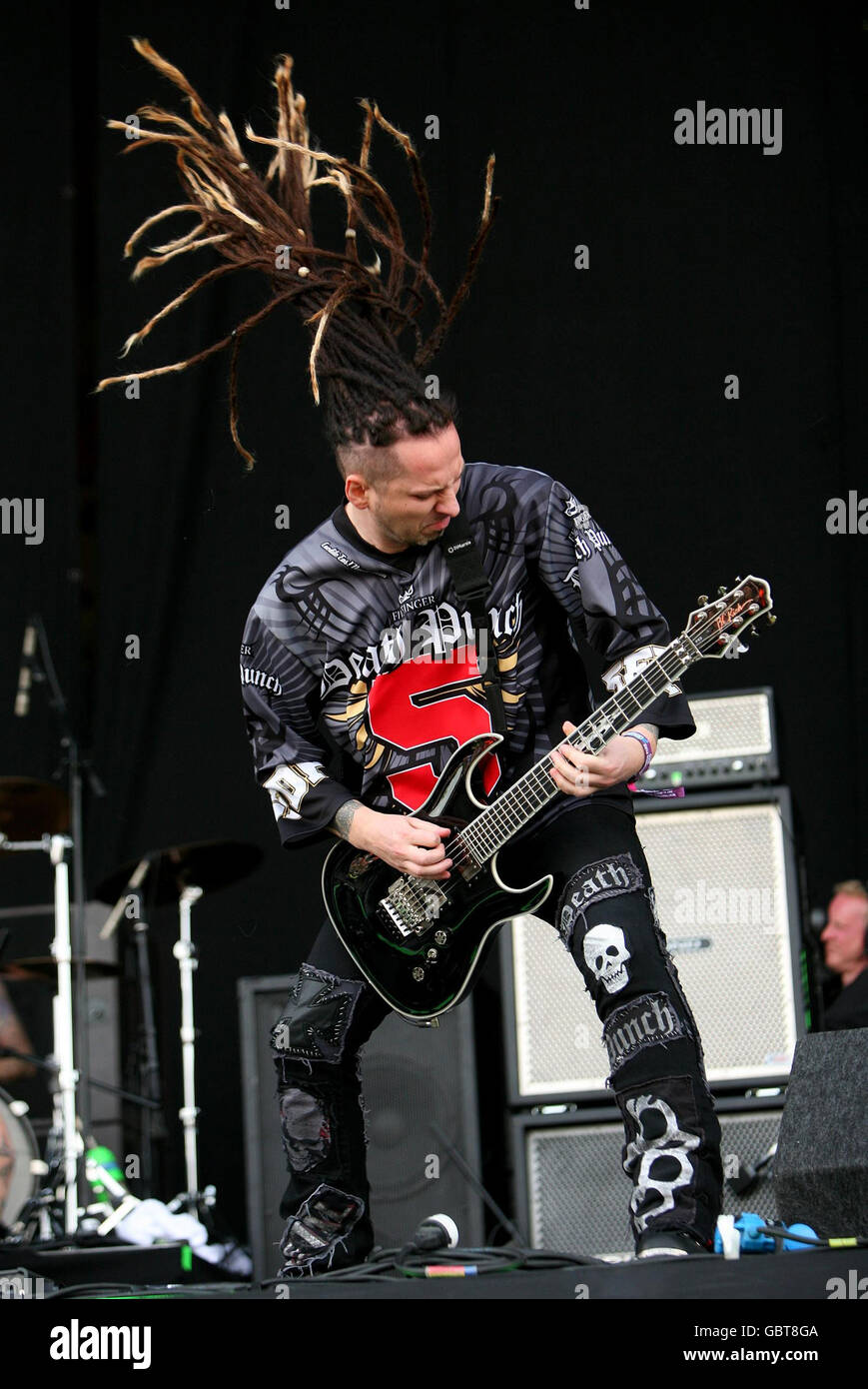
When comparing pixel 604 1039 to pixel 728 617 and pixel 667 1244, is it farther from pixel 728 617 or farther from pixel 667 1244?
pixel 728 617

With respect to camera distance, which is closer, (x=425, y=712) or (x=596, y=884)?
(x=596, y=884)

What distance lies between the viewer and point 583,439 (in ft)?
17.2

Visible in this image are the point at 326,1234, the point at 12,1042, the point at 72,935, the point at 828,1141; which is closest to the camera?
the point at 828,1141

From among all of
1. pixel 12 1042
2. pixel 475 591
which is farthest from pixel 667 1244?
pixel 12 1042

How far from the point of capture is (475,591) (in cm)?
337

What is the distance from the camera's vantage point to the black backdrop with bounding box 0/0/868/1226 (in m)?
5.26

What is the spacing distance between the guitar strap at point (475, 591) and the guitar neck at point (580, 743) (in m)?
0.16

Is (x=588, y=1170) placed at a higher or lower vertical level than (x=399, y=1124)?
lower

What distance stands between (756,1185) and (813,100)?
3.33m

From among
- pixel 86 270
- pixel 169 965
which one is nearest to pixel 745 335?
pixel 86 270

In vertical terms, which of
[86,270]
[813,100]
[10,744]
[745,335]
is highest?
[813,100]

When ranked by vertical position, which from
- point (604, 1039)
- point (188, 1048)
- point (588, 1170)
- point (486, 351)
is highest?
point (486, 351)

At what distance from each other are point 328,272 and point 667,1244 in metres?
2.06
